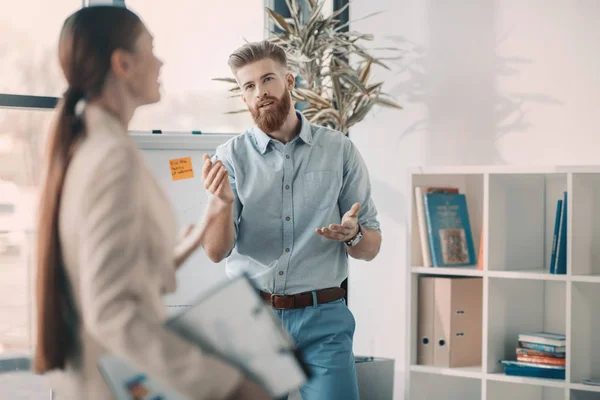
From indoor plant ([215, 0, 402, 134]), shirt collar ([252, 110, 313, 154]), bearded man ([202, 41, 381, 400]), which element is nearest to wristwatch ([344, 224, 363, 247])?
bearded man ([202, 41, 381, 400])

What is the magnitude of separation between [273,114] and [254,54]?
200 mm

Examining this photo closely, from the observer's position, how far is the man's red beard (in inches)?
78.4

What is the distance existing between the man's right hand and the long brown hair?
9.1 inches

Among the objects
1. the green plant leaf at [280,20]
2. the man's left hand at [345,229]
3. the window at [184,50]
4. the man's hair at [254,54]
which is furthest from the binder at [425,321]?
the window at [184,50]

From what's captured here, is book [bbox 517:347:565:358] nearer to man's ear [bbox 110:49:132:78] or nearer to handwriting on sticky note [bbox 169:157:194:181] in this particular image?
handwriting on sticky note [bbox 169:157:194:181]

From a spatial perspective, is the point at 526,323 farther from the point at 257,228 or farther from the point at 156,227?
the point at 156,227

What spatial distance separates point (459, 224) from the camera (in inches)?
123

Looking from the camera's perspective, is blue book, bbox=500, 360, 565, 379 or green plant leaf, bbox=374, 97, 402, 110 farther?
green plant leaf, bbox=374, 97, 402, 110

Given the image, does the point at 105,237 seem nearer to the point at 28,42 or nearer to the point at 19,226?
the point at 19,226

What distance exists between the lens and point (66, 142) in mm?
917

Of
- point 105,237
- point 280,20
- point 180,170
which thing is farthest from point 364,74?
point 105,237

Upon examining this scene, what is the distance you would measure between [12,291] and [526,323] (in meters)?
2.45

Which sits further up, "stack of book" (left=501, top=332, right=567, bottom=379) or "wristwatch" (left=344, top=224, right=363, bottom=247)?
"wristwatch" (left=344, top=224, right=363, bottom=247)

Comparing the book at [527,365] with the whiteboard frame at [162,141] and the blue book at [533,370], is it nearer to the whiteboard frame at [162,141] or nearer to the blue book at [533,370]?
the blue book at [533,370]
